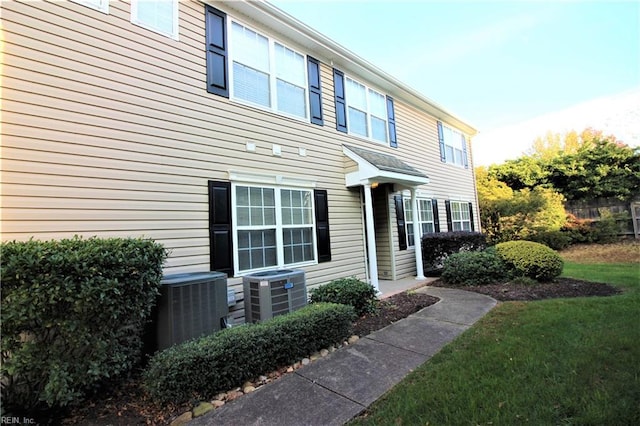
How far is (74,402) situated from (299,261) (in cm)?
399

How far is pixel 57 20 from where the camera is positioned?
3699mm

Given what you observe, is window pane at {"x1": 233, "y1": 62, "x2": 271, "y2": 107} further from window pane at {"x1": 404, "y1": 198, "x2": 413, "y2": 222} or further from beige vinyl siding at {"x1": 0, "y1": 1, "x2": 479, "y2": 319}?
window pane at {"x1": 404, "y1": 198, "x2": 413, "y2": 222}

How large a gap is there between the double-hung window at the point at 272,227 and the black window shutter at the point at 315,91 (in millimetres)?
1736

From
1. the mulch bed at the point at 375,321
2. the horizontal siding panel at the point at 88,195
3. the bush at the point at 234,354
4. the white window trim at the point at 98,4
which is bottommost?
the mulch bed at the point at 375,321

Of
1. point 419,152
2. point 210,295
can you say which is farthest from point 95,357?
point 419,152

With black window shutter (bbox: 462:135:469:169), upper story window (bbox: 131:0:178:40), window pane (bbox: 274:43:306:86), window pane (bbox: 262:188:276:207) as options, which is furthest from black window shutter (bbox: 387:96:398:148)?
upper story window (bbox: 131:0:178:40)

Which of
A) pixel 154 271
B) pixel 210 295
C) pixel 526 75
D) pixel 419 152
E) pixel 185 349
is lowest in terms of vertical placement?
pixel 185 349

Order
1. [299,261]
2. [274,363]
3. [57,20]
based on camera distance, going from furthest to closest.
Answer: [299,261]
[57,20]
[274,363]

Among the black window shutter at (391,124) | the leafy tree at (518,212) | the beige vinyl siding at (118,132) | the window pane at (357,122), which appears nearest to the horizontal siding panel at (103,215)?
the beige vinyl siding at (118,132)

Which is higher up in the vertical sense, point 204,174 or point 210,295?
point 204,174

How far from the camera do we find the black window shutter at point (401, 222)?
897 cm

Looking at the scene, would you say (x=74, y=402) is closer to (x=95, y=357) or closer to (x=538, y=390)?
(x=95, y=357)

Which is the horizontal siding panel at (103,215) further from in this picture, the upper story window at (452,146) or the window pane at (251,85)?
the upper story window at (452,146)

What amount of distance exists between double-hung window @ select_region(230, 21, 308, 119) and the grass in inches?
203
